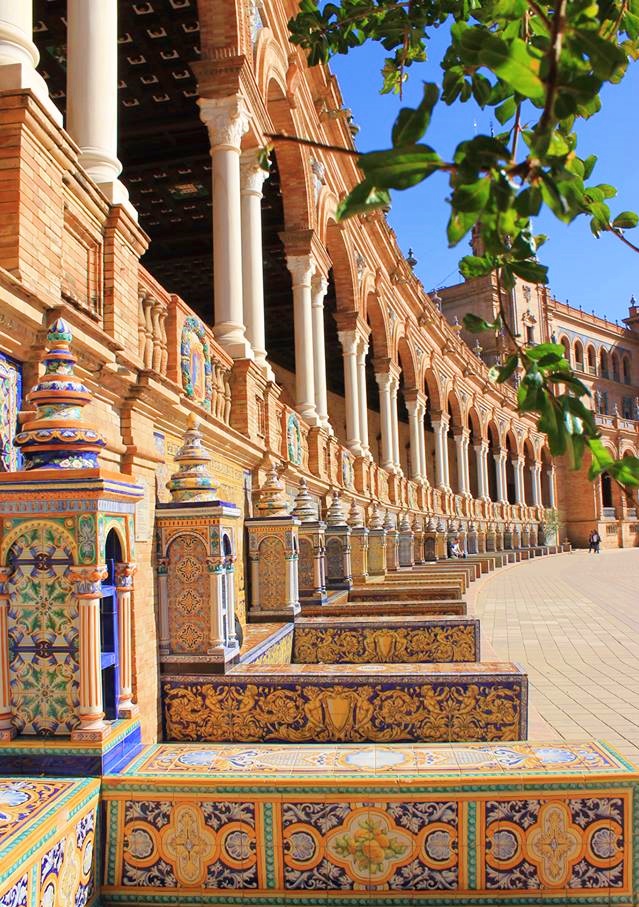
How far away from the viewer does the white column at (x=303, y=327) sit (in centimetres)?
1405

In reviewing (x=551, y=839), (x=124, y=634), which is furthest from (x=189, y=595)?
(x=551, y=839)

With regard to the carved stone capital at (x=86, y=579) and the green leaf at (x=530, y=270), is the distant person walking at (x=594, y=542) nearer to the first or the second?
the carved stone capital at (x=86, y=579)

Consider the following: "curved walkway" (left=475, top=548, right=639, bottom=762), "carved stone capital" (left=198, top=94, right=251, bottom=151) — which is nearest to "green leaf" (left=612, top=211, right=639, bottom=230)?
"curved walkway" (left=475, top=548, right=639, bottom=762)

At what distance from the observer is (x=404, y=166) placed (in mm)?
1407

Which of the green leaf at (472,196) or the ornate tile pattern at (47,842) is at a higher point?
the green leaf at (472,196)

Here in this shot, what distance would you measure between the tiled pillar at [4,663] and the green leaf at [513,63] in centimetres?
286

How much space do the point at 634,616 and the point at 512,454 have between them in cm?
3284

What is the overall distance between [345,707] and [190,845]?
5.83 feet

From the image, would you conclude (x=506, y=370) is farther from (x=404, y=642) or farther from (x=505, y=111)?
(x=404, y=642)

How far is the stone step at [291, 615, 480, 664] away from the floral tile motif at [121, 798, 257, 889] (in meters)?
4.05

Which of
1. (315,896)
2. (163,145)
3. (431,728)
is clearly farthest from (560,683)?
(163,145)

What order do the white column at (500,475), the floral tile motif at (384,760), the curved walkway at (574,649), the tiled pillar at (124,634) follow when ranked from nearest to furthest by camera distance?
the floral tile motif at (384,760), the tiled pillar at (124,634), the curved walkway at (574,649), the white column at (500,475)

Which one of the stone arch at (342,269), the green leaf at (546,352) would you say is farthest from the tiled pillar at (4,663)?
the stone arch at (342,269)

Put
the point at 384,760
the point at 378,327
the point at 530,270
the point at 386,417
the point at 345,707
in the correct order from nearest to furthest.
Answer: the point at 530,270 → the point at 384,760 → the point at 345,707 → the point at 378,327 → the point at 386,417
